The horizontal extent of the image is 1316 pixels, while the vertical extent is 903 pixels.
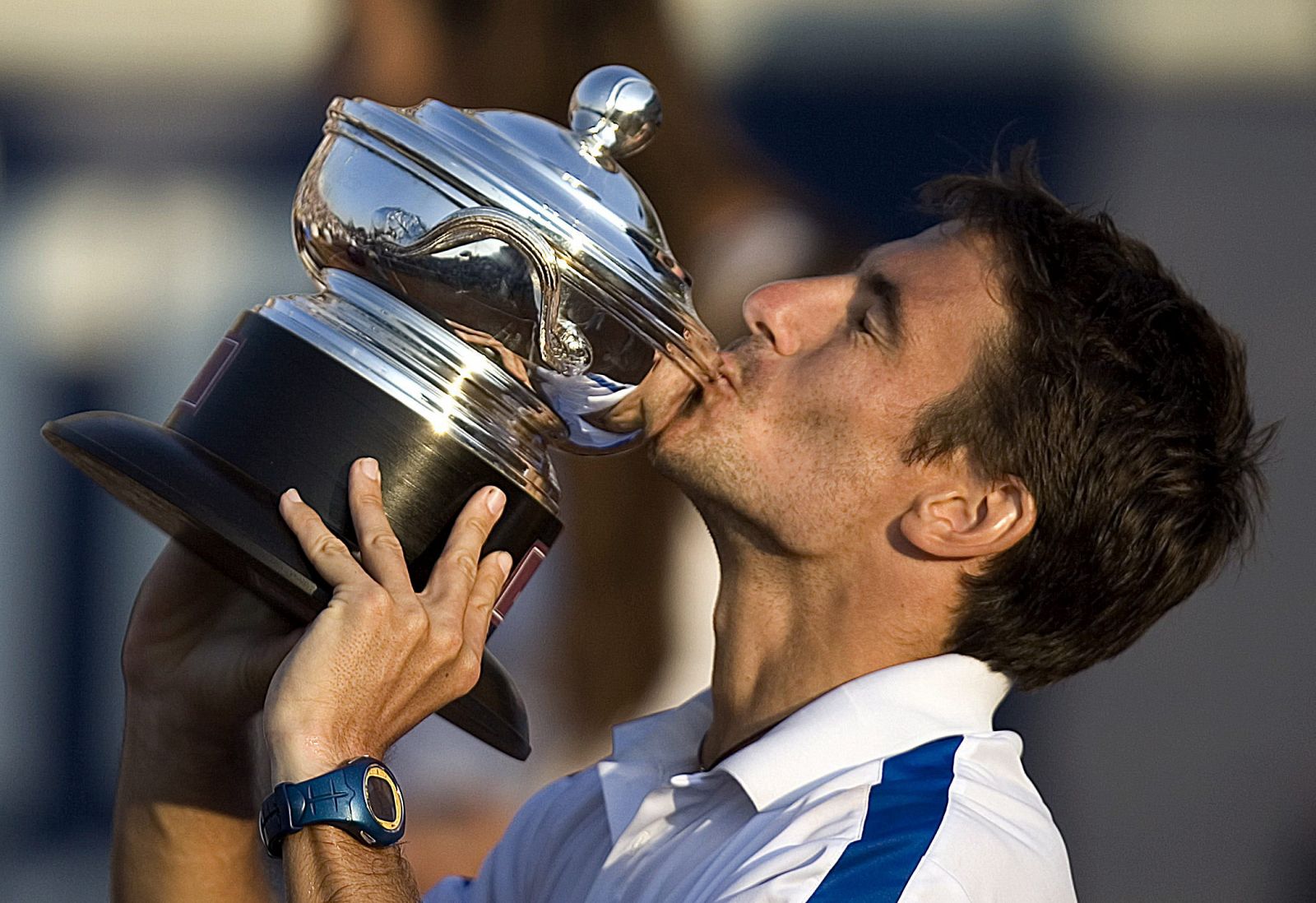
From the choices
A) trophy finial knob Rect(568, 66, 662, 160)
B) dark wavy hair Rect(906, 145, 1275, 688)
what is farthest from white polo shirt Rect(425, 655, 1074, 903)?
trophy finial knob Rect(568, 66, 662, 160)

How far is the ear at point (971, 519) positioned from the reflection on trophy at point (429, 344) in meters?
0.37

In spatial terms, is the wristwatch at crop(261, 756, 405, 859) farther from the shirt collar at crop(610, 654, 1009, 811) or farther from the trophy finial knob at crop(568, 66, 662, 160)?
the trophy finial knob at crop(568, 66, 662, 160)

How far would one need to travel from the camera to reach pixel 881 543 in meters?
1.99

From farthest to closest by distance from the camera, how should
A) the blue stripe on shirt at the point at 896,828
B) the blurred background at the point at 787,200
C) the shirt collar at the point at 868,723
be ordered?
1. the blurred background at the point at 787,200
2. the shirt collar at the point at 868,723
3. the blue stripe on shirt at the point at 896,828

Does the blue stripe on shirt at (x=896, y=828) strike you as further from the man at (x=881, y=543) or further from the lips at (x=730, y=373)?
the lips at (x=730, y=373)

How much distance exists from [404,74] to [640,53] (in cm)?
38

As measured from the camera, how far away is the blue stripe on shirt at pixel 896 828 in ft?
5.00

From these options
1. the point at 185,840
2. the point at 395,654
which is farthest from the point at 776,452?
A: the point at 185,840

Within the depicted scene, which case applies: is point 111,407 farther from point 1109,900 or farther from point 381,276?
point 1109,900

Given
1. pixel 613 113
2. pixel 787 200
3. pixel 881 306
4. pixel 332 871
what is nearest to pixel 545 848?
pixel 332 871

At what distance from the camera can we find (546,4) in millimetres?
2744

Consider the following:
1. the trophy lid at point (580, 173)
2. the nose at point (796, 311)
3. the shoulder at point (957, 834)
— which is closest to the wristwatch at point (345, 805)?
the shoulder at point (957, 834)

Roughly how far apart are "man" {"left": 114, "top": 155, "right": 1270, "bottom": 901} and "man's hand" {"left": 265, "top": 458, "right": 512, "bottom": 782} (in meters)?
0.25

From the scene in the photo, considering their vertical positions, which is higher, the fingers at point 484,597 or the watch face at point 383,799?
the fingers at point 484,597
